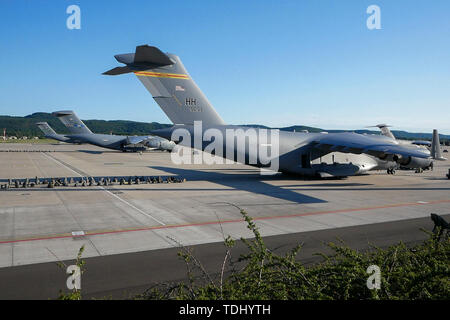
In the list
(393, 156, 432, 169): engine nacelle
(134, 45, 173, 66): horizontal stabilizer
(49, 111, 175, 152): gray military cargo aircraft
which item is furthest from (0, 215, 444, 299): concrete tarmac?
(49, 111, 175, 152): gray military cargo aircraft

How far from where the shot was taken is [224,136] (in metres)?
22.6

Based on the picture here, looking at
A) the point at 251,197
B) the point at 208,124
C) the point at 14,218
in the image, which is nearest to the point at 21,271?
the point at 14,218

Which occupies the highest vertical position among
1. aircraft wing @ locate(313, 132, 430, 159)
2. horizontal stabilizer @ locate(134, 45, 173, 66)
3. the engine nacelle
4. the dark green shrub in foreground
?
horizontal stabilizer @ locate(134, 45, 173, 66)

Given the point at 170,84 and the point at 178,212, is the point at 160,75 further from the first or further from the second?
the point at 178,212

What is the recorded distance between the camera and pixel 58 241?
1057 cm

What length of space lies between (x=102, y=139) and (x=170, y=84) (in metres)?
40.5

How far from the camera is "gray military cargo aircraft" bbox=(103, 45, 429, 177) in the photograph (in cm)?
1900

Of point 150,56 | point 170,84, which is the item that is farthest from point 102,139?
point 150,56

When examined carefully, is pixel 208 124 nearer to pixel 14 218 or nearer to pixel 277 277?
Answer: pixel 14 218

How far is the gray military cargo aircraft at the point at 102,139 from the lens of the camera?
56.6m

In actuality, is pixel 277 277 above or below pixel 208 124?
below

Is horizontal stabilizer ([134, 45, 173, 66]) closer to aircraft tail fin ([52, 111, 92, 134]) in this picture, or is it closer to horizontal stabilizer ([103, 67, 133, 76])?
horizontal stabilizer ([103, 67, 133, 76])

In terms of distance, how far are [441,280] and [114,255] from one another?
780 cm

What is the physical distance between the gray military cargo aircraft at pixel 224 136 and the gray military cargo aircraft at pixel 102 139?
3808cm
